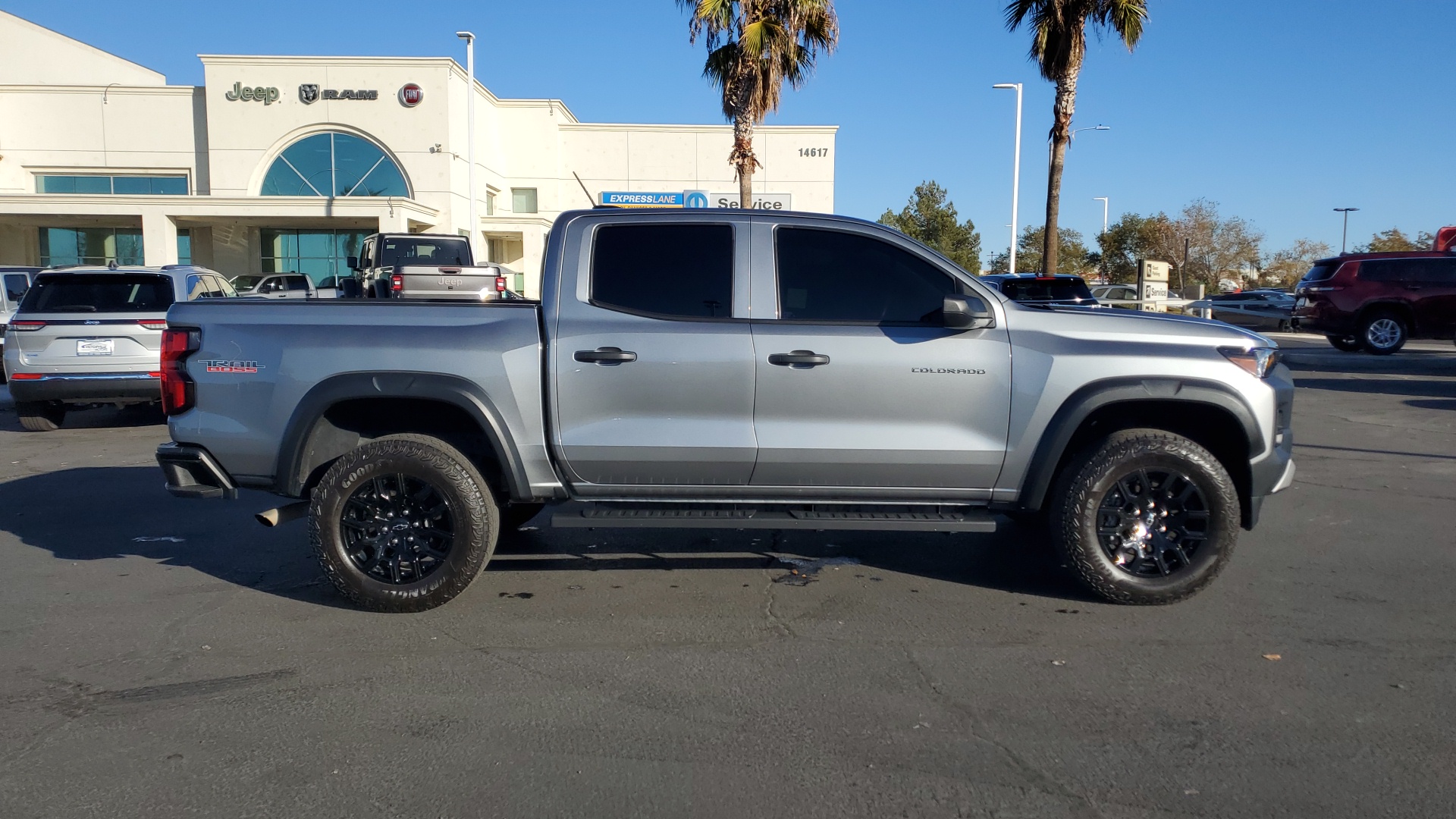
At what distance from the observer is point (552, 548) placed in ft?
20.8

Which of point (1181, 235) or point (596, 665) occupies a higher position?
point (1181, 235)

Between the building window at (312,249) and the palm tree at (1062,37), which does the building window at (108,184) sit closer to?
the building window at (312,249)

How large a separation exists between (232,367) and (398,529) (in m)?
1.13

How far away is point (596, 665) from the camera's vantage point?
441cm

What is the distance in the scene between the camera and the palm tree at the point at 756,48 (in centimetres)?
1952

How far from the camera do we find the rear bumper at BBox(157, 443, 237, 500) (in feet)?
16.5

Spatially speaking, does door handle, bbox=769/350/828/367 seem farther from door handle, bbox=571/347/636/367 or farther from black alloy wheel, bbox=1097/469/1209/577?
black alloy wheel, bbox=1097/469/1209/577

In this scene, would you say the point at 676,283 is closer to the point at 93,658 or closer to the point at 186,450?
the point at 186,450

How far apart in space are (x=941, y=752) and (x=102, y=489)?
738 centimetres

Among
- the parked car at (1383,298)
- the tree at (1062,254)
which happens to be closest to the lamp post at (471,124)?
the parked car at (1383,298)

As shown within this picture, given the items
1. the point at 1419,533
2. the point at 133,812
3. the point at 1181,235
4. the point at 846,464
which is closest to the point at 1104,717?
the point at 846,464

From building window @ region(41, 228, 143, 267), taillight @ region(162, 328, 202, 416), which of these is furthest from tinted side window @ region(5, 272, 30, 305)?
building window @ region(41, 228, 143, 267)

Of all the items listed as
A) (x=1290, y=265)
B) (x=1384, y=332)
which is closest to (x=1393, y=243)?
(x=1290, y=265)

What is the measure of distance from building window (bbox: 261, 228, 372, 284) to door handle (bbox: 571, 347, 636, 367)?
33.7 meters
